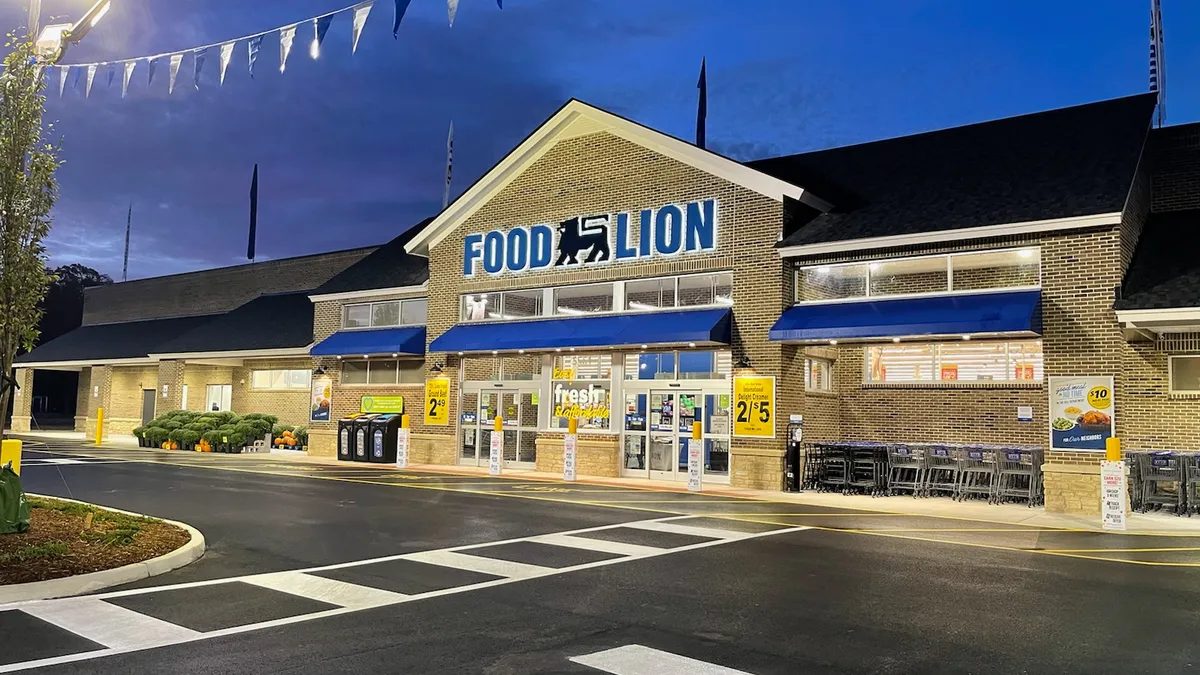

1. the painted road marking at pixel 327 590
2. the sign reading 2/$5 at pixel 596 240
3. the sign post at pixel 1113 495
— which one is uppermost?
the sign reading 2/$5 at pixel 596 240

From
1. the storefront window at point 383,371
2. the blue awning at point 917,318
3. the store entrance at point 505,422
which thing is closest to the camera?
the blue awning at point 917,318

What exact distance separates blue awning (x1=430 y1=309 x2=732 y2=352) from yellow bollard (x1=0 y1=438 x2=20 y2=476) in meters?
12.4

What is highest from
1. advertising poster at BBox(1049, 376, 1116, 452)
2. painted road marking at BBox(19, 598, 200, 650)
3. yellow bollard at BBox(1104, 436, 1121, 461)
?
advertising poster at BBox(1049, 376, 1116, 452)

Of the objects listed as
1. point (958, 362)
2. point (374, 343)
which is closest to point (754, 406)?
point (958, 362)

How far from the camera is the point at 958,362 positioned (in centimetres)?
2083

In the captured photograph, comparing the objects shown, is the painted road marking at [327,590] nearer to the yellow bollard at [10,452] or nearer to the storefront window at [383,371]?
the yellow bollard at [10,452]

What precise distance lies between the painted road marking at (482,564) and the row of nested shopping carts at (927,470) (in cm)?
1088

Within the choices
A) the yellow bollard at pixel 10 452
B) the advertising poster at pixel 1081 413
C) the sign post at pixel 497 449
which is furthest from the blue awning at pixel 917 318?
the yellow bollard at pixel 10 452

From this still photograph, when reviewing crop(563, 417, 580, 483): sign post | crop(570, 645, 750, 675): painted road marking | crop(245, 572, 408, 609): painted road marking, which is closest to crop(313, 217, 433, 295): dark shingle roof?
crop(563, 417, 580, 483): sign post

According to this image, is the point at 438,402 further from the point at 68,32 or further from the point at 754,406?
the point at 68,32

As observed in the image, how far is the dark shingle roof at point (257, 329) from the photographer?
1304 inches

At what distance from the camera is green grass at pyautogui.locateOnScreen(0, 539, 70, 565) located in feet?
29.8

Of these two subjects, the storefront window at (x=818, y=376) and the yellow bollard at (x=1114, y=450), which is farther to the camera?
the storefront window at (x=818, y=376)

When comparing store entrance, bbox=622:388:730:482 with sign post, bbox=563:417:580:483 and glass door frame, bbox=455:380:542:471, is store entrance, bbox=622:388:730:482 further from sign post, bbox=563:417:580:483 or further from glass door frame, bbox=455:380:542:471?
glass door frame, bbox=455:380:542:471
